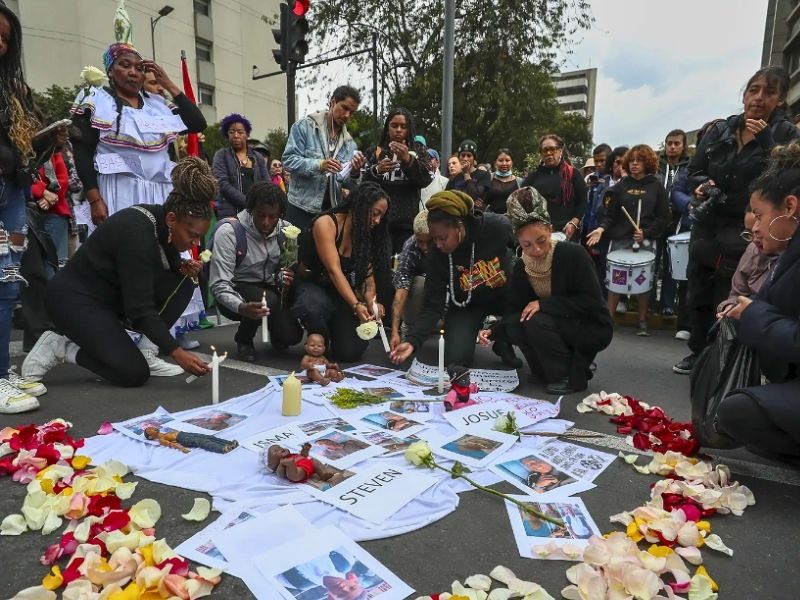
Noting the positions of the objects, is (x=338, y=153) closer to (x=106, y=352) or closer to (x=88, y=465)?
(x=106, y=352)

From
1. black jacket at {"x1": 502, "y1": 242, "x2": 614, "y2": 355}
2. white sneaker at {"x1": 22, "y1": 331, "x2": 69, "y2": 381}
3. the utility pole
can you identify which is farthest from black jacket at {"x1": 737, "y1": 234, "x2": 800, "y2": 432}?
the utility pole

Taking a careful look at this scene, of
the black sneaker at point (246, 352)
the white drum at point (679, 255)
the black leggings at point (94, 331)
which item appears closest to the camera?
the black leggings at point (94, 331)

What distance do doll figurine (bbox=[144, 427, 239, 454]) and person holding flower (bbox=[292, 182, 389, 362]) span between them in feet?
5.23

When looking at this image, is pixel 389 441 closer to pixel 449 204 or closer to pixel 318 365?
pixel 318 365

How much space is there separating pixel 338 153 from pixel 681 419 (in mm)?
3281

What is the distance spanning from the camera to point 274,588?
1.59 m

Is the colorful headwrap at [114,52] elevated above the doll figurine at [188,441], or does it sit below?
above

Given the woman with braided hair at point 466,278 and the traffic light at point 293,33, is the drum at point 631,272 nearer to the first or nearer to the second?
the woman with braided hair at point 466,278

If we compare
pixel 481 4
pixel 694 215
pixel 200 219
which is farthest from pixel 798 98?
pixel 200 219

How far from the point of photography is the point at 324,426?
9.20ft

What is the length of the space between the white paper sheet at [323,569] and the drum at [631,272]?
13.9ft

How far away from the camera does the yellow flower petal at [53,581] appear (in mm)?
1589

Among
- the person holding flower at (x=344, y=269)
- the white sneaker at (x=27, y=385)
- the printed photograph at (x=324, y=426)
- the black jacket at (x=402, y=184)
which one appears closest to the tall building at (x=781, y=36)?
the black jacket at (x=402, y=184)

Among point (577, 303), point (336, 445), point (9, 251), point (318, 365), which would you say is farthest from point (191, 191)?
point (577, 303)
